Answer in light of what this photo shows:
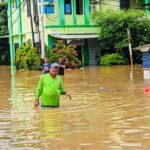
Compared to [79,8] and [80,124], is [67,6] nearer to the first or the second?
[79,8]

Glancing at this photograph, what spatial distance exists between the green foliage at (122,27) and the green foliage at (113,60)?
2.09 ft

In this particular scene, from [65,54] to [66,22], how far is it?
19.7 feet

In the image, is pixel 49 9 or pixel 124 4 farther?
pixel 124 4

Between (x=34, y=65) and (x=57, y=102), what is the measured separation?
25.7 metres

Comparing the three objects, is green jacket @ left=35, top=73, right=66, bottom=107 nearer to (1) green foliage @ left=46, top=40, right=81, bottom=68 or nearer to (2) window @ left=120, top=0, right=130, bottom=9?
(1) green foliage @ left=46, top=40, right=81, bottom=68

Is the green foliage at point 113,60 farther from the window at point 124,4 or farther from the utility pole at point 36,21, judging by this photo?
the window at point 124,4

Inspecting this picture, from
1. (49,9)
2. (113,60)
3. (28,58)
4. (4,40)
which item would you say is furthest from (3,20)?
(113,60)

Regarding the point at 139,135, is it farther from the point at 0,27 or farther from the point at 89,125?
the point at 0,27

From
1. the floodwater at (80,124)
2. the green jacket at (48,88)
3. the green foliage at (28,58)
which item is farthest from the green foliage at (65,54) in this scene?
the green jacket at (48,88)

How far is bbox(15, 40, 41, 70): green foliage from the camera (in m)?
38.1

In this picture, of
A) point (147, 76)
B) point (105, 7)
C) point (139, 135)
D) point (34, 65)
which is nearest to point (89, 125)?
point (139, 135)

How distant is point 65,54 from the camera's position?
37375mm

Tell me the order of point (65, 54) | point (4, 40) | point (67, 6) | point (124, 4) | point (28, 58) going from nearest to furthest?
point (65, 54)
point (28, 58)
point (67, 6)
point (124, 4)
point (4, 40)

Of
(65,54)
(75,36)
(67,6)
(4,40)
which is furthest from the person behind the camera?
(4,40)
